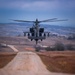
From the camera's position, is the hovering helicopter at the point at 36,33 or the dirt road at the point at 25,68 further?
the hovering helicopter at the point at 36,33

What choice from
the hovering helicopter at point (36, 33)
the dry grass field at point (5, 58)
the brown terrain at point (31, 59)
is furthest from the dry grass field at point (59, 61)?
the dry grass field at point (5, 58)

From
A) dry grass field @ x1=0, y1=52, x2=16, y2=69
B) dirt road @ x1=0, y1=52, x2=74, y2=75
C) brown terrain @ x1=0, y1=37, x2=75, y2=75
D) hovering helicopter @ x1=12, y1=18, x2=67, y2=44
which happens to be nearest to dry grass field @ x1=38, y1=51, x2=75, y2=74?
brown terrain @ x1=0, y1=37, x2=75, y2=75

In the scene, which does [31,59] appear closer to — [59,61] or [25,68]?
[59,61]

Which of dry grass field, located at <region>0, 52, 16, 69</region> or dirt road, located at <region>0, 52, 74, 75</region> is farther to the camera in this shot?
dry grass field, located at <region>0, 52, 16, 69</region>

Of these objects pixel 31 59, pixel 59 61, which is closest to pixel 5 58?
pixel 31 59

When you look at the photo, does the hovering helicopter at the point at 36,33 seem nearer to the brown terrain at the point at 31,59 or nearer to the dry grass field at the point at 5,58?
the brown terrain at the point at 31,59

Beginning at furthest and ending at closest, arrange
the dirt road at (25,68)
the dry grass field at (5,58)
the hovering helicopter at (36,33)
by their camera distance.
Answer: the hovering helicopter at (36,33) → the dry grass field at (5,58) → the dirt road at (25,68)

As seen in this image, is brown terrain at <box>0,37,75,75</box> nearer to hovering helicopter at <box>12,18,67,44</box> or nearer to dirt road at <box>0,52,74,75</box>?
dirt road at <box>0,52,74,75</box>

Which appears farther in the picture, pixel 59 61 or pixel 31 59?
pixel 31 59
